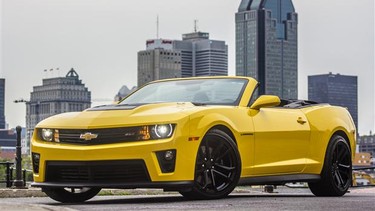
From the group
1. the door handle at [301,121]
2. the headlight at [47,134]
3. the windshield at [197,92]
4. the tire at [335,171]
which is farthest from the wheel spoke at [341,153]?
the headlight at [47,134]

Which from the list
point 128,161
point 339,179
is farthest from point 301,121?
point 128,161

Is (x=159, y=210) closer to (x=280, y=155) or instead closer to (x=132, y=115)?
(x=132, y=115)

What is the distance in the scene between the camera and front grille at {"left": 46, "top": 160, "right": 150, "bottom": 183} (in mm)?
11430

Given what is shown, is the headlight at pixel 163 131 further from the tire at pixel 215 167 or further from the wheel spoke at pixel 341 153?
the wheel spoke at pixel 341 153

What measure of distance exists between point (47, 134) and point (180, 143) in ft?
4.75

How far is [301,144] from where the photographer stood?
1324cm

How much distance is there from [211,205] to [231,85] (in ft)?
8.46

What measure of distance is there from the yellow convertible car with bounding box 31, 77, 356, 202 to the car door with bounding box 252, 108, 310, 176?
11 mm

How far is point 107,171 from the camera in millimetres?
11516

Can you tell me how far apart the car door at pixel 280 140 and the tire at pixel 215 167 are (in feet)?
1.73

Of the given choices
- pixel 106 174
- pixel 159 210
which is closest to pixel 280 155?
pixel 106 174

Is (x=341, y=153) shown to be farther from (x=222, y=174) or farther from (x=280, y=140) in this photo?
(x=222, y=174)

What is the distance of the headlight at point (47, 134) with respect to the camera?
470 inches

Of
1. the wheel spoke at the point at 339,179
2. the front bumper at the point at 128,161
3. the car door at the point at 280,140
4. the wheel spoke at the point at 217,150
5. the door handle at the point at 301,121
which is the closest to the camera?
the front bumper at the point at 128,161
